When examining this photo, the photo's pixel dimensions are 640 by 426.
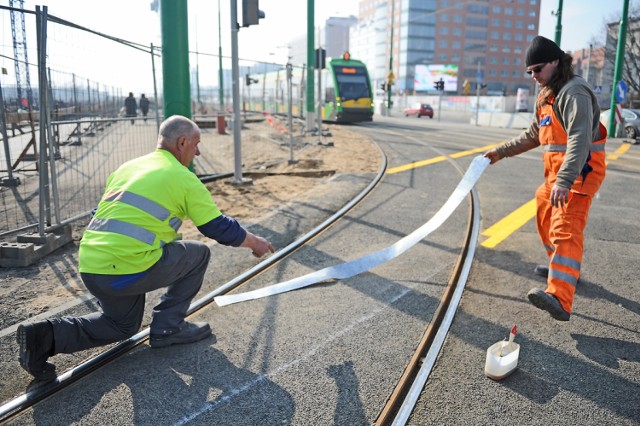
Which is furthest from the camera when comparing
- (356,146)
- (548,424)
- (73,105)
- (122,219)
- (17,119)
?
(356,146)

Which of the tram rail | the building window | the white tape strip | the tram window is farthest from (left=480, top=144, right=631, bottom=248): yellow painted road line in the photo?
the building window

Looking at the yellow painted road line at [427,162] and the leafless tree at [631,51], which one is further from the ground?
the leafless tree at [631,51]

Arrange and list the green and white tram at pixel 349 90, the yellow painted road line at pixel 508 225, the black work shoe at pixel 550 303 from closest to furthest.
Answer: the black work shoe at pixel 550 303 < the yellow painted road line at pixel 508 225 < the green and white tram at pixel 349 90

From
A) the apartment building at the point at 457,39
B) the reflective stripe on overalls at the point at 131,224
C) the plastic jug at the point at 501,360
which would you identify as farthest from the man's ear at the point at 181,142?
the apartment building at the point at 457,39

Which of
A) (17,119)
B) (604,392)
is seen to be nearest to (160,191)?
(604,392)

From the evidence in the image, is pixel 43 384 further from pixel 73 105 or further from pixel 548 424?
pixel 73 105

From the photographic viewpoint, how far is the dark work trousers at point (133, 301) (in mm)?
2969

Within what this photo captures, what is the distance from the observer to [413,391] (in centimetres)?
275

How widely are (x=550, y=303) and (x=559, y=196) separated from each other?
72 cm

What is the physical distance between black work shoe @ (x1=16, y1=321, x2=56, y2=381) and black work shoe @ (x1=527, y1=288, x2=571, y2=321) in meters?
2.99

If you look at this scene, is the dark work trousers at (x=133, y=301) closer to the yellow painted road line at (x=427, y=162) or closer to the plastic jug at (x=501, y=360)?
the plastic jug at (x=501, y=360)

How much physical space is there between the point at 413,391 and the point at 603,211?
18.6 ft

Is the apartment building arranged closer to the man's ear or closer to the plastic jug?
the man's ear

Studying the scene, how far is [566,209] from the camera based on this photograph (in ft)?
11.9
